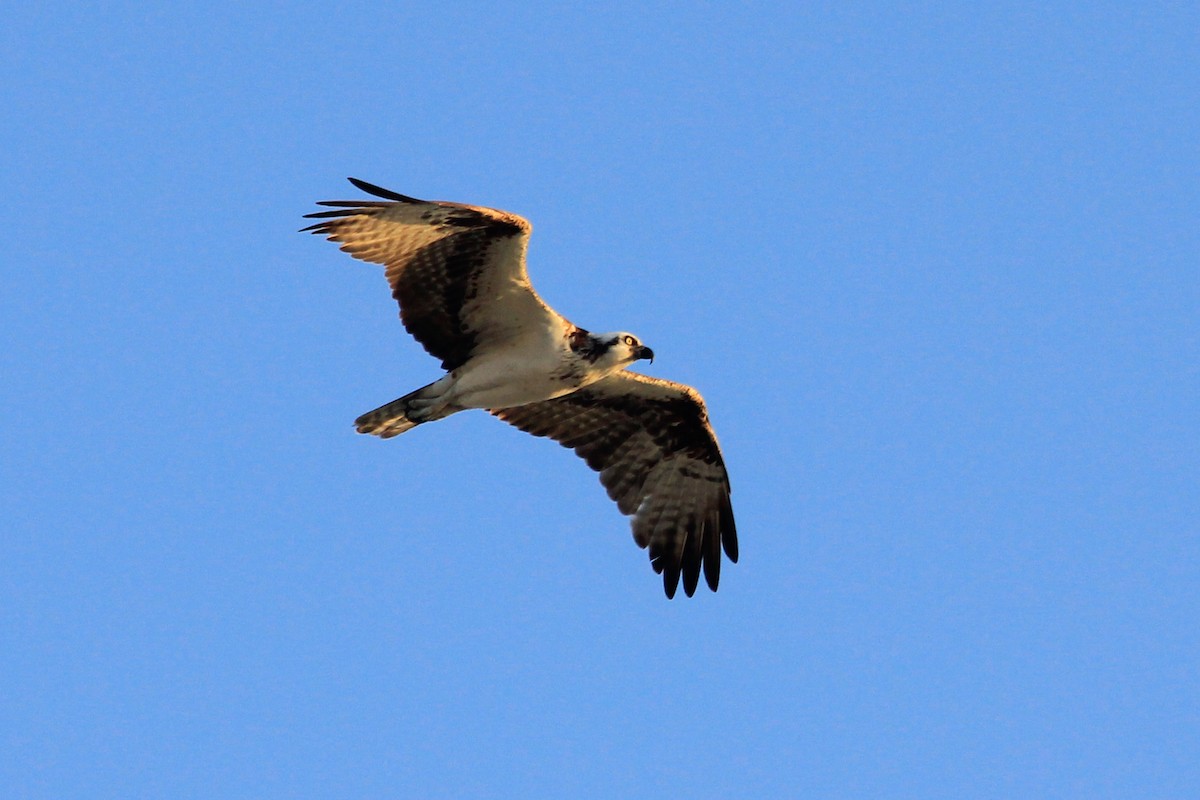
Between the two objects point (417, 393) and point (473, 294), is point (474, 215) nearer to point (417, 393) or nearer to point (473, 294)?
point (473, 294)

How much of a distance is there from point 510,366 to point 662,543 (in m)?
2.67

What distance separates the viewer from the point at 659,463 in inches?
561

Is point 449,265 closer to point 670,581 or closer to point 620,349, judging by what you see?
point 620,349

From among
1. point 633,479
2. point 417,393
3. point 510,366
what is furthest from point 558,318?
point 633,479

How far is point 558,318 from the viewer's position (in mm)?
12344

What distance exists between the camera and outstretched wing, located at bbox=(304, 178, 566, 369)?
11.7 meters

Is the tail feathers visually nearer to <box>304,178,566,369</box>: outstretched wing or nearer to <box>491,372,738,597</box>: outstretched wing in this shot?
<box>304,178,566,369</box>: outstretched wing

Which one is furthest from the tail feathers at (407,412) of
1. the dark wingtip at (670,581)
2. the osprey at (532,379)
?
the dark wingtip at (670,581)

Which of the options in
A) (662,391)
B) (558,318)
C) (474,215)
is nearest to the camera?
(474,215)

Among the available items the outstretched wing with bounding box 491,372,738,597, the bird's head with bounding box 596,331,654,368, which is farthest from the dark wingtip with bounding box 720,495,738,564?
the bird's head with bounding box 596,331,654,368

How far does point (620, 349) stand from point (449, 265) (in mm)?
1521

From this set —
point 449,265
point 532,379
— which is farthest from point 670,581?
point 449,265

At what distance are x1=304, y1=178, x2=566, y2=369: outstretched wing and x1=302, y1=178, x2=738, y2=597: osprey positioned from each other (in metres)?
0.01

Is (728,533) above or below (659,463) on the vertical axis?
below
